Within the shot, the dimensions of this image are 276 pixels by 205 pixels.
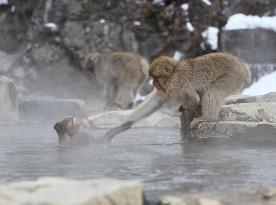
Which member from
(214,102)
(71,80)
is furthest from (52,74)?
(214,102)

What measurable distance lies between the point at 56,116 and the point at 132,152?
5143mm

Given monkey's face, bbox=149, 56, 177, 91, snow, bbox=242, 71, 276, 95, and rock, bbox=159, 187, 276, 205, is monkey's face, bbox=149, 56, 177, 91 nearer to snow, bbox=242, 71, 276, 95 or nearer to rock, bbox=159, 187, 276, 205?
rock, bbox=159, 187, 276, 205

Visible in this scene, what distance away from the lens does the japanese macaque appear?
1185 centimetres

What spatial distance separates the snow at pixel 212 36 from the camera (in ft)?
50.3

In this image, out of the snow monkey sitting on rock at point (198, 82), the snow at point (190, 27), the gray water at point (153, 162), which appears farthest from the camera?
the snow at point (190, 27)

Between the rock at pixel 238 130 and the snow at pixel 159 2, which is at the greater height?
the snow at pixel 159 2

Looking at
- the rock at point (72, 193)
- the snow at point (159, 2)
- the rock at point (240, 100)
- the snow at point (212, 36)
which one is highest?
the snow at point (159, 2)

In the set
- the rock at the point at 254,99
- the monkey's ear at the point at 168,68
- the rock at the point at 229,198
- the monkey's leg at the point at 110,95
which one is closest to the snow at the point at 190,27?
the monkey's leg at the point at 110,95

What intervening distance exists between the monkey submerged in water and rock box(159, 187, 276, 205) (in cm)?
286

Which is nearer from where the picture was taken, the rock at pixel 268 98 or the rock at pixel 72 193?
the rock at pixel 72 193

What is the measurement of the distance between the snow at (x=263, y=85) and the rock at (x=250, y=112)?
6.54m

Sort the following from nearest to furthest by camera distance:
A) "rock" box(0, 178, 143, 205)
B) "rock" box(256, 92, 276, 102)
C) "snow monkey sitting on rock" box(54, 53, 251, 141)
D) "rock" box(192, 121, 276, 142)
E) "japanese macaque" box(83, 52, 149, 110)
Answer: "rock" box(0, 178, 143, 205)
"rock" box(192, 121, 276, 142)
"snow monkey sitting on rock" box(54, 53, 251, 141)
"rock" box(256, 92, 276, 102)
"japanese macaque" box(83, 52, 149, 110)

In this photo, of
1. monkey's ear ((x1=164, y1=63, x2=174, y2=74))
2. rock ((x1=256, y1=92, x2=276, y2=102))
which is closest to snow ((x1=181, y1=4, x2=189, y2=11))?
rock ((x1=256, y1=92, x2=276, y2=102))

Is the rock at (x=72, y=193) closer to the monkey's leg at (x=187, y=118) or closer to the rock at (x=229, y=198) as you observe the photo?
the rock at (x=229, y=198)
